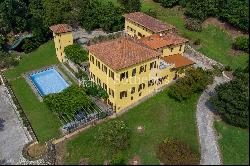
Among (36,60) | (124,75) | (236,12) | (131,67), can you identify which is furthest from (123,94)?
(236,12)

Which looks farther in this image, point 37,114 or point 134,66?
point 37,114

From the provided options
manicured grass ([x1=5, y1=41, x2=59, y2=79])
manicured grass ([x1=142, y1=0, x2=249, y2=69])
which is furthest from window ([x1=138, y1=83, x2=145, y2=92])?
manicured grass ([x1=5, y1=41, x2=59, y2=79])

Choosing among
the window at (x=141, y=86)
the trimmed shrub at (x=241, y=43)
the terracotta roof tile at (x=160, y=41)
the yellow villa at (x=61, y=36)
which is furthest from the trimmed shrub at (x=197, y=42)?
the yellow villa at (x=61, y=36)

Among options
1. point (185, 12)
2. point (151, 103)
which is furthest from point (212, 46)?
point (151, 103)

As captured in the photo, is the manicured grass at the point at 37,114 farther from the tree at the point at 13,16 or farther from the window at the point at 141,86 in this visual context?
the tree at the point at 13,16

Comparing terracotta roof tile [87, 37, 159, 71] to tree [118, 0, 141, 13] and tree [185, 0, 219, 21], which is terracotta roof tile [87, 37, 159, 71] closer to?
tree [185, 0, 219, 21]

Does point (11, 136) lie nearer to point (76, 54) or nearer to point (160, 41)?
point (76, 54)
